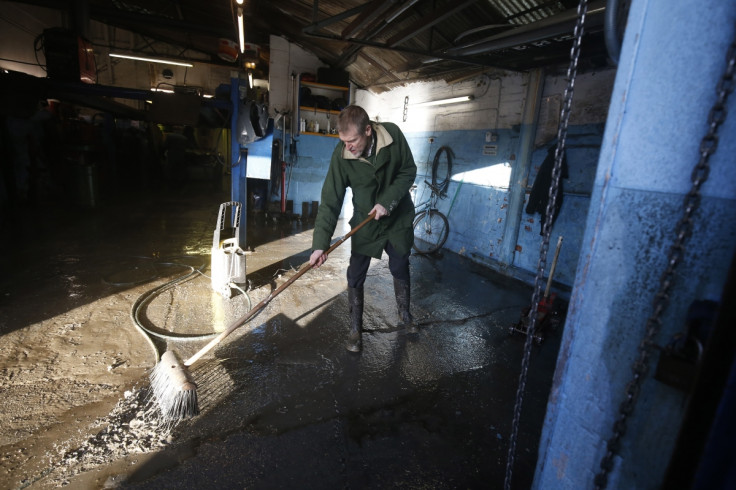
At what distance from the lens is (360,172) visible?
132 inches

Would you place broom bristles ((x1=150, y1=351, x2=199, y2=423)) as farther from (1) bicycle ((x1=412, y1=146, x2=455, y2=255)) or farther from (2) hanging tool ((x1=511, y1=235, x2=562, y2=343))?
(1) bicycle ((x1=412, y1=146, x2=455, y2=255))

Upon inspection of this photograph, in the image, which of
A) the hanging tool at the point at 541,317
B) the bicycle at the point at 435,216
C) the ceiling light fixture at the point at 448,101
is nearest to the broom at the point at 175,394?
the hanging tool at the point at 541,317

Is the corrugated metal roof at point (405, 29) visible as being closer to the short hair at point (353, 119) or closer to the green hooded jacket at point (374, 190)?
the green hooded jacket at point (374, 190)

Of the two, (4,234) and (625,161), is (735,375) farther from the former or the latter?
(4,234)

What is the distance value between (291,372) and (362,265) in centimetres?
125

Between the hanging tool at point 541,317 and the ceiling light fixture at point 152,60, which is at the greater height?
the ceiling light fixture at point 152,60

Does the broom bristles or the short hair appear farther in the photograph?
the short hair

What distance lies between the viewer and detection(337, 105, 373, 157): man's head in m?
3.03

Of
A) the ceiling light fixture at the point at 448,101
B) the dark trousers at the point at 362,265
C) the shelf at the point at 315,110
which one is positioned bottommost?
the dark trousers at the point at 362,265

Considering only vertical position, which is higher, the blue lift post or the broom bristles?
the blue lift post

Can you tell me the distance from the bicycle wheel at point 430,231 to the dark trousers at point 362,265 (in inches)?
145

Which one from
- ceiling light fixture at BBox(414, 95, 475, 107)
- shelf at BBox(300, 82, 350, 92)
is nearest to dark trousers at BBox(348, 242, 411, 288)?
ceiling light fixture at BBox(414, 95, 475, 107)

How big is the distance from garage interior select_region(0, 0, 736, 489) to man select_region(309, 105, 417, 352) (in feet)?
2.82

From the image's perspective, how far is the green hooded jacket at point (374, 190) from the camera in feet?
10.8
